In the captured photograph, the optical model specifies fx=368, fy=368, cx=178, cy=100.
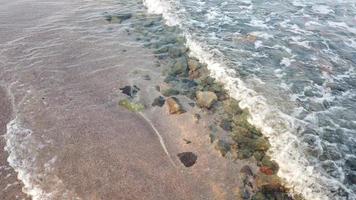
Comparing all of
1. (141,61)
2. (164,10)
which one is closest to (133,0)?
(164,10)

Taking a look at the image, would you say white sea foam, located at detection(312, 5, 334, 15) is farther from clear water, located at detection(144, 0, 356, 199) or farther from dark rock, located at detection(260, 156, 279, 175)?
dark rock, located at detection(260, 156, 279, 175)

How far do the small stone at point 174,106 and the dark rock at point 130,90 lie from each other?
1098 millimetres

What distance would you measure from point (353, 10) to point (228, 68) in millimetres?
8171

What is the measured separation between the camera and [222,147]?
8.46m

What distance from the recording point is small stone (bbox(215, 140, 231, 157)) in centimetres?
835

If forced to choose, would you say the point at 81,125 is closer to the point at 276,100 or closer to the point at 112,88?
the point at 112,88

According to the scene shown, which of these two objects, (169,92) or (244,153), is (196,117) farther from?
(244,153)

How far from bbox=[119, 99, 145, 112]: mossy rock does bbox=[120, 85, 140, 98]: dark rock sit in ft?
1.29

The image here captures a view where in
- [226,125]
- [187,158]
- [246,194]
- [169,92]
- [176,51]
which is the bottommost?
[246,194]

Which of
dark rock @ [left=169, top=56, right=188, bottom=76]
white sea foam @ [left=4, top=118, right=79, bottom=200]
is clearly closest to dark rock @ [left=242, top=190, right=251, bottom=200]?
white sea foam @ [left=4, top=118, right=79, bottom=200]

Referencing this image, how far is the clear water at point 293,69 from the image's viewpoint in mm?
8117

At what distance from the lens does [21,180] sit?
24.1ft

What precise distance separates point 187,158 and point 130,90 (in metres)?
3.20

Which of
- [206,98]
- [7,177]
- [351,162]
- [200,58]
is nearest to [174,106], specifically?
[206,98]
